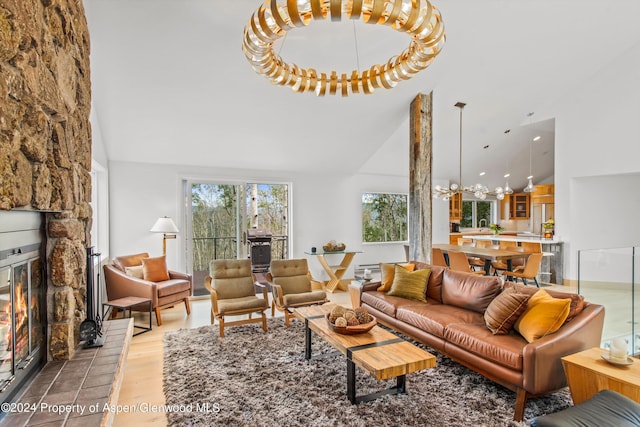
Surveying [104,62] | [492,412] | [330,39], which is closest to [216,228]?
[104,62]

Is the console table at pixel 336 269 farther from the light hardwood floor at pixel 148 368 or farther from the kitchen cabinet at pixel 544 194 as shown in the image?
the kitchen cabinet at pixel 544 194

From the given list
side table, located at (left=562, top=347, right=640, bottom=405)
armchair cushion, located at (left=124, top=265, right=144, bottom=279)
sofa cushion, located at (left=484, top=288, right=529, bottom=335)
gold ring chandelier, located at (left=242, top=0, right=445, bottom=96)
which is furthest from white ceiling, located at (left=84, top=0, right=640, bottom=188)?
side table, located at (left=562, top=347, right=640, bottom=405)

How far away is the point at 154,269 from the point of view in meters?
4.86

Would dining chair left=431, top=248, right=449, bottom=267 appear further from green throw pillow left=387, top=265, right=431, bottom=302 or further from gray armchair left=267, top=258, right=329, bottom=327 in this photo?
gray armchair left=267, top=258, right=329, bottom=327

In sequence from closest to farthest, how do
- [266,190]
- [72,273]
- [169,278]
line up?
[72,273]
[169,278]
[266,190]

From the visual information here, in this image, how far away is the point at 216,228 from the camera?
6258mm

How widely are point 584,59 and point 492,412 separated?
20.6ft

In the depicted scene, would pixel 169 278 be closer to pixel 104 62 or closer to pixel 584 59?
pixel 104 62

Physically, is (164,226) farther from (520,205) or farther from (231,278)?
(520,205)

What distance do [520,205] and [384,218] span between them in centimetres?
495

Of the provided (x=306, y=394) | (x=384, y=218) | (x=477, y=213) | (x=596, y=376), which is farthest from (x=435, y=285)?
(x=477, y=213)

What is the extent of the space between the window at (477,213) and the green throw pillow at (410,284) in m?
7.69

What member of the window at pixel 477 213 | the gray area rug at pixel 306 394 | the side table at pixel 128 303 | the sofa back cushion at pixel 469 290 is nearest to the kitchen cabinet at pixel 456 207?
the window at pixel 477 213

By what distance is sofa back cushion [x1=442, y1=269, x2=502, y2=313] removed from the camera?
3385mm
